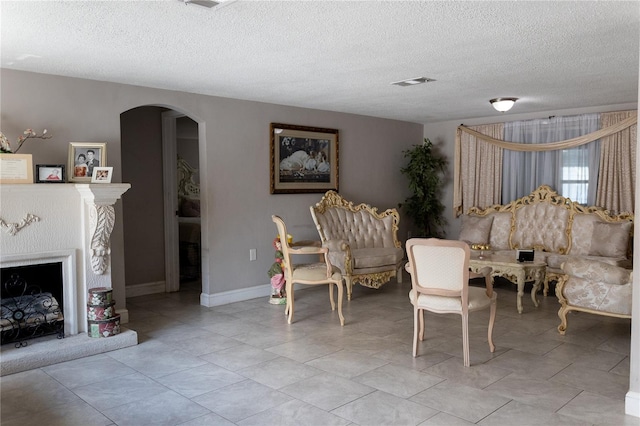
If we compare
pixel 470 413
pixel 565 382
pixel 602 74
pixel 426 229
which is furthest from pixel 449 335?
pixel 426 229

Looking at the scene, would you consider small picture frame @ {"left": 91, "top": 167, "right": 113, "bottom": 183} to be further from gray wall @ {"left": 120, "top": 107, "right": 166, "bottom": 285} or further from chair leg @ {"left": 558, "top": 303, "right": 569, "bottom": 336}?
chair leg @ {"left": 558, "top": 303, "right": 569, "bottom": 336}

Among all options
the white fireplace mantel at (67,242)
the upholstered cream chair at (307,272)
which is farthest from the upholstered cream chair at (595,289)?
the white fireplace mantel at (67,242)

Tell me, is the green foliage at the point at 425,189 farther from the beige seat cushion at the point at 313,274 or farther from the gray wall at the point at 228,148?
the beige seat cushion at the point at 313,274

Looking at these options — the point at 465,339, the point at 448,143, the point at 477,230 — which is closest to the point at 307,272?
the point at 465,339

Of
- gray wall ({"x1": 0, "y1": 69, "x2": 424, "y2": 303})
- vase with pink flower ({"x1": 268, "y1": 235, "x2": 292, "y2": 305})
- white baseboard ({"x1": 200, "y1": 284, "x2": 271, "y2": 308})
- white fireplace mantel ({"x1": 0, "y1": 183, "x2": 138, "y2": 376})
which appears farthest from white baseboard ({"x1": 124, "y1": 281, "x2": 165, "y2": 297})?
white fireplace mantel ({"x1": 0, "y1": 183, "x2": 138, "y2": 376})

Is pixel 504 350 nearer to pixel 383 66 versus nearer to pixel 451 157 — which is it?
pixel 383 66

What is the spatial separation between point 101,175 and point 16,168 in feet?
2.10

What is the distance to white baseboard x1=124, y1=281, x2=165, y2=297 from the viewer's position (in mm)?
6273

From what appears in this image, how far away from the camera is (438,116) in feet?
24.7

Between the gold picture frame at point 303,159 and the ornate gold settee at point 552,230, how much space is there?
211cm

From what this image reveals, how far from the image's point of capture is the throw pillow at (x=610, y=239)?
231 inches

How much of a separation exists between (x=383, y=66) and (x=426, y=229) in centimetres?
424

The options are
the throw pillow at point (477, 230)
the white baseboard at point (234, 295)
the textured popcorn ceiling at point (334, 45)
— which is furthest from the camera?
the throw pillow at point (477, 230)

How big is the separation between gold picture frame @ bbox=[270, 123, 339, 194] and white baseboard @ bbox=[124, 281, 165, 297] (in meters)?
1.91
